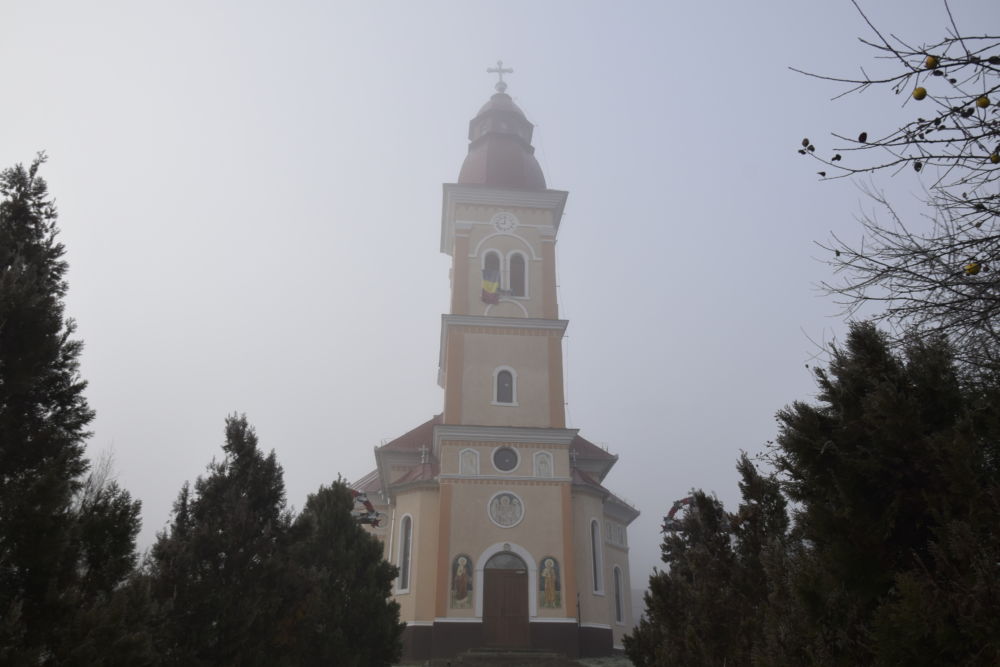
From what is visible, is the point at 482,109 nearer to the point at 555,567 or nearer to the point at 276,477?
the point at 555,567

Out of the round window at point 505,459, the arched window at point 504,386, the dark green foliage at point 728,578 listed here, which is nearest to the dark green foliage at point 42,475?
the dark green foliage at point 728,578

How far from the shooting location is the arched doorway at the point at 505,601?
74.9ft

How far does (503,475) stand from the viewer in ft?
81.2

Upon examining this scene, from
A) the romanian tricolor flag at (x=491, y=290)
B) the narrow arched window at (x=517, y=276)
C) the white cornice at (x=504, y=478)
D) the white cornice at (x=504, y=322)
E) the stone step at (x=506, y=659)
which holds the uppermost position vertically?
the narrow arched window at (x=517, y=276)

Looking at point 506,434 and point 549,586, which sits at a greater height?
point 506,434

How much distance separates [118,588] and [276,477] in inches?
148

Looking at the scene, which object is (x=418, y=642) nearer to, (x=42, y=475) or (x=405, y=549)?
(x=405, y=549)

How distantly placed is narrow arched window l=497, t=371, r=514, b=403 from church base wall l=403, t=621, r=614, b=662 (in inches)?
292

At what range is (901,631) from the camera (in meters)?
5.21

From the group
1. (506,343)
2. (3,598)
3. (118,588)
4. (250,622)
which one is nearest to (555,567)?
(506,343)

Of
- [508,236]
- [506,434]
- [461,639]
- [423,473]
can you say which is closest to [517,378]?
[506,434]

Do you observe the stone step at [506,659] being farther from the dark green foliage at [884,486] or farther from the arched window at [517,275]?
the dark green foliage at [884,486]

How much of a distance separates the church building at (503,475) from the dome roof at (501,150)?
8cm

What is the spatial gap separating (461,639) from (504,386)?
8416mm
